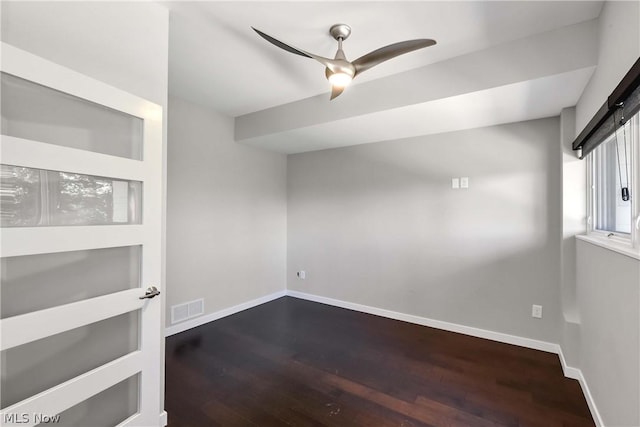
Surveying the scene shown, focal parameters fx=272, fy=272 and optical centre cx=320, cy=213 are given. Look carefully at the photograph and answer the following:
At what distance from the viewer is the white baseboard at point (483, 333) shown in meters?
2.01

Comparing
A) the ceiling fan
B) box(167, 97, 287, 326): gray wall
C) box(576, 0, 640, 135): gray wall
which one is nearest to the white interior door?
the ceiling fan

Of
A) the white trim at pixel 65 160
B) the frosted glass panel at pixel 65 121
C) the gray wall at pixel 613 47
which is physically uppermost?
the gray wall at pixel 613 47

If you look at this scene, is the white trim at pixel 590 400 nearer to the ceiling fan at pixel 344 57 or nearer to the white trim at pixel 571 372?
the white trim at pixel 571 372

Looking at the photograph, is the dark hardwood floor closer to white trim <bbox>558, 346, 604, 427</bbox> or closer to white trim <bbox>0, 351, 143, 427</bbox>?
white trim <bbox>558, 346, 604, 427</bbox>

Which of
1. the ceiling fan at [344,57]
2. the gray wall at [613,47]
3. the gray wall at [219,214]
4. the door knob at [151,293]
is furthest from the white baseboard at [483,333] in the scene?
the door knob at [151,293]

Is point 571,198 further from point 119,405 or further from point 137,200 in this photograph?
point 119,405

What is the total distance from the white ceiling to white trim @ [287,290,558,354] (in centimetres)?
224

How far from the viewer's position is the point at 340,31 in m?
1.85

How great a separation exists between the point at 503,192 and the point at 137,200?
328cm

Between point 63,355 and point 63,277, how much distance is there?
1.22ft

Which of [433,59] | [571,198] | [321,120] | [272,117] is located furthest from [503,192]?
[272,117]

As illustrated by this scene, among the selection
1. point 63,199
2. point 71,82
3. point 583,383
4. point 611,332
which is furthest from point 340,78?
point 583,383

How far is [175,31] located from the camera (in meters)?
1.93

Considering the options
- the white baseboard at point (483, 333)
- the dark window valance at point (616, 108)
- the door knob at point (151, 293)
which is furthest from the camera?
the white baseboard at point (483, 333)
